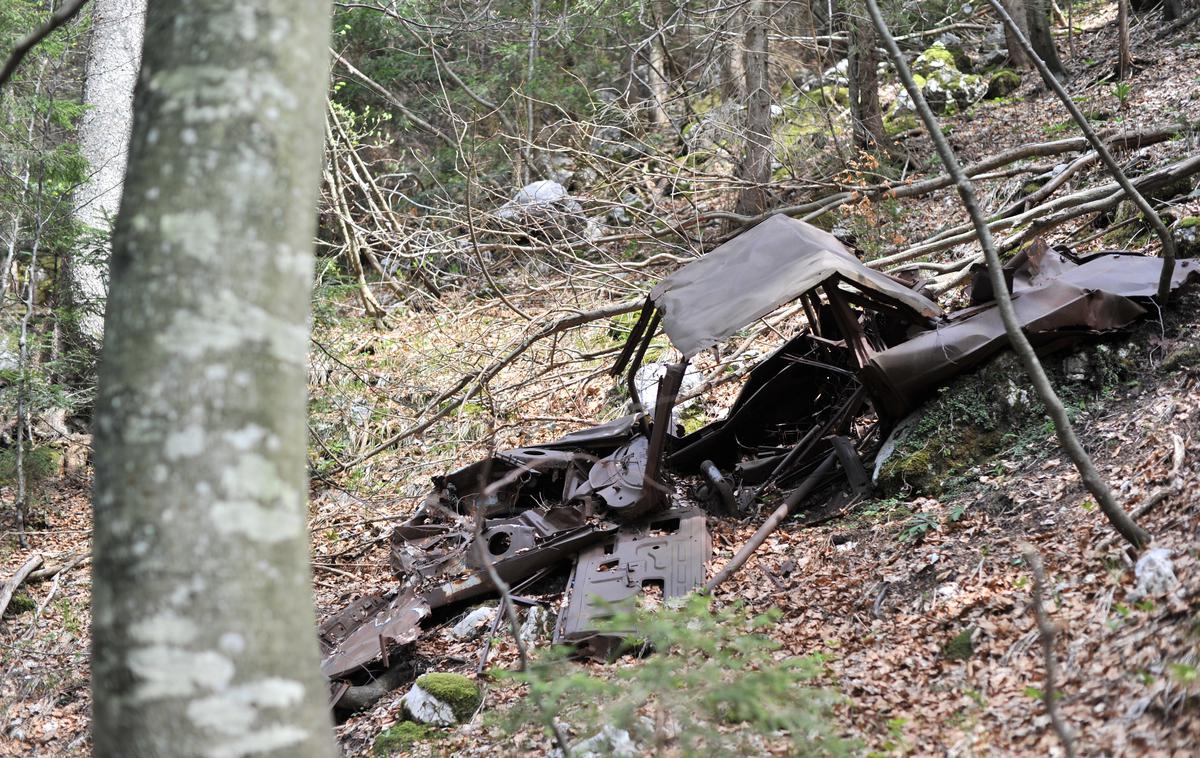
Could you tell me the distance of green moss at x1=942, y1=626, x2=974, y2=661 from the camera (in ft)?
11.9

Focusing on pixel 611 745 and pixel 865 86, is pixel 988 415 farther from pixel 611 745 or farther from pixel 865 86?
pixel 865 86

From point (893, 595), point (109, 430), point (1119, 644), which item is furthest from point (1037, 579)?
point (109, 430)

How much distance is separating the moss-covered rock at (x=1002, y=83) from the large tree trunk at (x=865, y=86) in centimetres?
255

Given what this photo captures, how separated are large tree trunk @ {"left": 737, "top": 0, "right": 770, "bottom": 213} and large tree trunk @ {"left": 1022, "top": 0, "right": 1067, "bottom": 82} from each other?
12.7ft

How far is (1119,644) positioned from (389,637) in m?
3.91

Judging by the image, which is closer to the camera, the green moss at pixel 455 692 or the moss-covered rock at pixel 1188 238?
the green moss at pixel 455 692

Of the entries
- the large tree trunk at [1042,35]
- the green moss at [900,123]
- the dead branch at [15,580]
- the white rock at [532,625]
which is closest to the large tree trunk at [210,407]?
the white rock at [532,625]

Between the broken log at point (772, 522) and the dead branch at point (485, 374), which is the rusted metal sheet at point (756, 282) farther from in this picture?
the dead branch at point (485, 374)

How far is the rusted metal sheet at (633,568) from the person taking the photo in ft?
15.5

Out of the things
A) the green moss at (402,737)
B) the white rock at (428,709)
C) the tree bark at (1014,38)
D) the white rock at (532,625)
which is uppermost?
the tree bark at (1014,38)

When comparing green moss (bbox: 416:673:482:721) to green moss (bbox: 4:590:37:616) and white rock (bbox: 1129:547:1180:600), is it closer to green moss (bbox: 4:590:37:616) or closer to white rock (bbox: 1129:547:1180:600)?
white rock (bbox: 1129:547:1180:600)

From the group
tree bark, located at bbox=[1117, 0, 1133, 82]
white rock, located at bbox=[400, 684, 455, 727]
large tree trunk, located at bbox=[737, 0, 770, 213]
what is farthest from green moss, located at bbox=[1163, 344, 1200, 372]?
tree bark, located at bbox=[1117, 0, 1133, 82]

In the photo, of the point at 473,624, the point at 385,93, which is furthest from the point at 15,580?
the point at 385,93

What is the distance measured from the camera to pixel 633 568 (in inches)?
201
